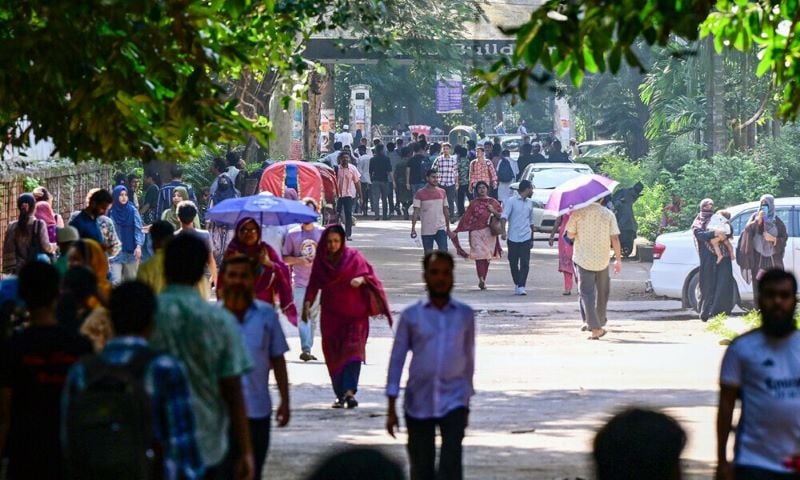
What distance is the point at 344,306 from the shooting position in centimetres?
1433

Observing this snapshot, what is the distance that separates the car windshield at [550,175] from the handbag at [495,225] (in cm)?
1311

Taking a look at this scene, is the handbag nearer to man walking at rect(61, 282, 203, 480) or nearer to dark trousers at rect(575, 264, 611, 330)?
dark trousers at rect(575, 264, 611, 330)

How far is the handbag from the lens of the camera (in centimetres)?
2602

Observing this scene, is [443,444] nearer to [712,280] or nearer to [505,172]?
[712,280]

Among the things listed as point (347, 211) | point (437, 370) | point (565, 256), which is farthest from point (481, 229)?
point (437, 370)

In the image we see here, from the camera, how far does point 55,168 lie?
25.6m

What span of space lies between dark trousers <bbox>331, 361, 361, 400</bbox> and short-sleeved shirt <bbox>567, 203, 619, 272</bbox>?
619 centimetres

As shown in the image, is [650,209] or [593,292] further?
[650,209]

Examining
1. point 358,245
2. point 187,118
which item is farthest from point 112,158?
point 358,245

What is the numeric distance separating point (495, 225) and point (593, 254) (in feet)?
20.1

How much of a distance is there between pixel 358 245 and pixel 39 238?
1659 centimetres

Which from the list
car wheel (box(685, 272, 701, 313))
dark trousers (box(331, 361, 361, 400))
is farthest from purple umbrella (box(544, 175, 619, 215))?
dark trousers (box(331, 361, 361, 400))

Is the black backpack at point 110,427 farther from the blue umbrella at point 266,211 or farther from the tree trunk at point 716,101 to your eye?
the tree trunk at point 716,101

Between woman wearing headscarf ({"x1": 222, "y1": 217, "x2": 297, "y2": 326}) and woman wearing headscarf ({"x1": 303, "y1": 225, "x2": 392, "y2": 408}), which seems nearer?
woman wearing headscarf ({"x1": 222, "y1": 217, "x2": 297, "y2": 326})
